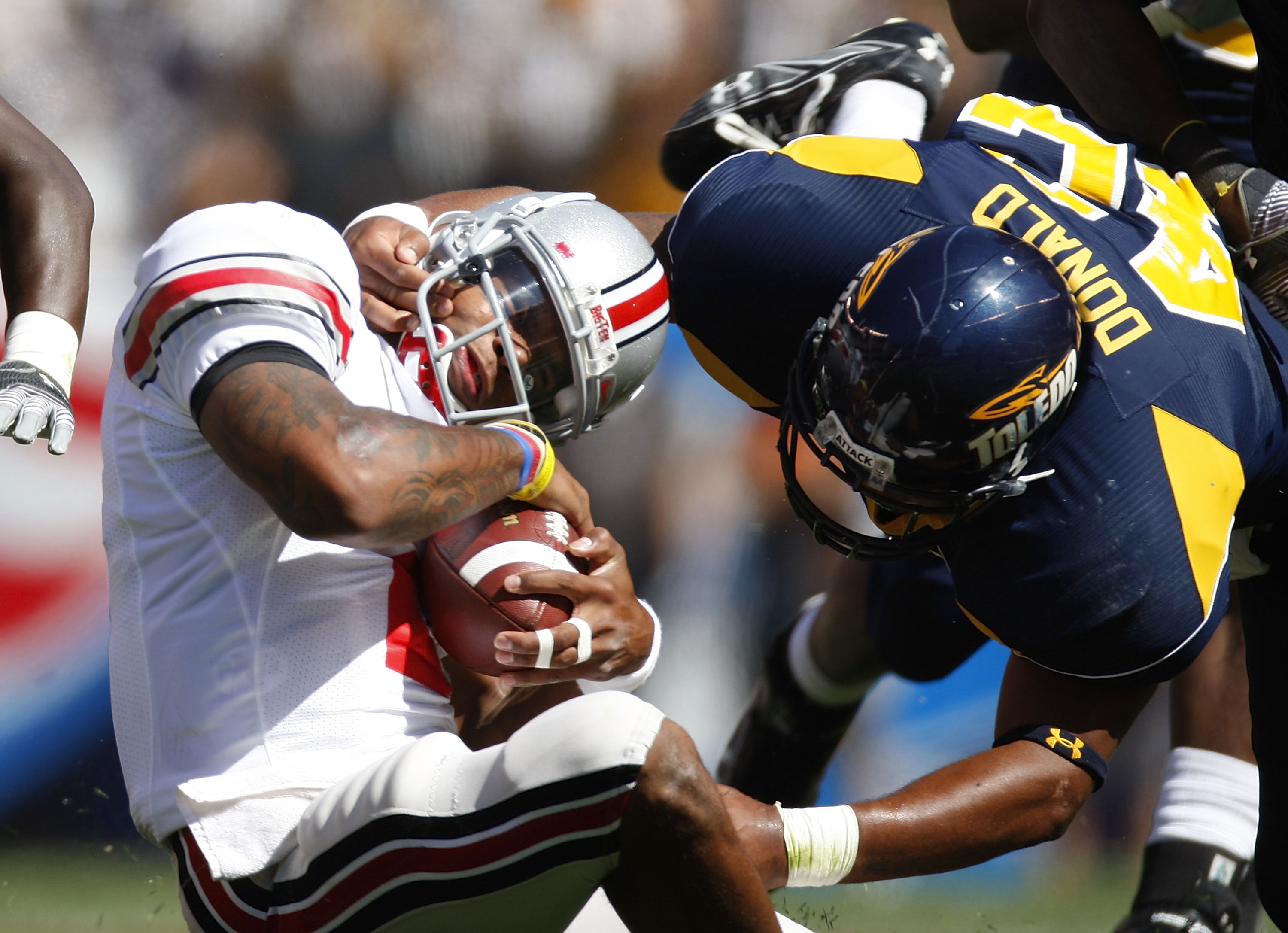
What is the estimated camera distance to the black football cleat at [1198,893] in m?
2.97

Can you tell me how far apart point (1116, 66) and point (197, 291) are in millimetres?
2243

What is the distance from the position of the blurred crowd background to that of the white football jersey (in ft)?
3.54

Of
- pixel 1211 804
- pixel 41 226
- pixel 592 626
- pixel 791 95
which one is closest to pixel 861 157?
pixel 791 95

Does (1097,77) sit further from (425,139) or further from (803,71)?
(425,139)

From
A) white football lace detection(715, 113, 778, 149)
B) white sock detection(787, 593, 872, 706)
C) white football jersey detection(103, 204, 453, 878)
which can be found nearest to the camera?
white football jersey detection(103, 204, 453, 878)

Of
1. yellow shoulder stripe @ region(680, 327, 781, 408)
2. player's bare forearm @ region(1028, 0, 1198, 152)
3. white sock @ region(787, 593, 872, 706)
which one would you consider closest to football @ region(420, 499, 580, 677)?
yellow shoulder stripe @ region(680, 327, 781, 408)

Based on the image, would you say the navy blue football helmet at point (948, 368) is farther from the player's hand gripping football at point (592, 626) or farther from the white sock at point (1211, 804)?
the white sock at point (1211, 804)

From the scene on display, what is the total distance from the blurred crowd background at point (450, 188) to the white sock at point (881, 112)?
26.3 inches

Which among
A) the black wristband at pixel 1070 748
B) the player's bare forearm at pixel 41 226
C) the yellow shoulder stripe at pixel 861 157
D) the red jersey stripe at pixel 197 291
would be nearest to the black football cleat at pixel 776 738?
the black wristband at pixel 1070 748

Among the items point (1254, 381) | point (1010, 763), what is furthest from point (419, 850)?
point (1254, 381)

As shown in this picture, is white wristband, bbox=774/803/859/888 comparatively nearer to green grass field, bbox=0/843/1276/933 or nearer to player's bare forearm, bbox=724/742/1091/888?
player's bare forearm, bbox=724/742/1091/888

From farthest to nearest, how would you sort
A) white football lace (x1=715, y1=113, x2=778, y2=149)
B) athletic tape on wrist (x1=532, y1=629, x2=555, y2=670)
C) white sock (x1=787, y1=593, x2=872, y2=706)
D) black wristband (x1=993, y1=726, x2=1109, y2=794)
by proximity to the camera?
1. white sock (x1=787, y1=593, x2=872, y2=706)
2. white football lace (x1=715, y1=113, x2=778, y2=149)
3. black wristband (x1=993, y1=726, x2=1109, y2=794)
4. athletic tape on wrist (x1=532, y1=629, x2=555, y2=670)

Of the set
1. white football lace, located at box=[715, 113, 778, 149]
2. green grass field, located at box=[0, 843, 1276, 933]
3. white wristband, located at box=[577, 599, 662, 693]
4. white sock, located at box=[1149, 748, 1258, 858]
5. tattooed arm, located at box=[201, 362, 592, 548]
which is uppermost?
white football lace, located at box=[715, 113, 778, 149]

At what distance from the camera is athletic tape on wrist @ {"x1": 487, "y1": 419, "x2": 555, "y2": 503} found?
203 centimetres
